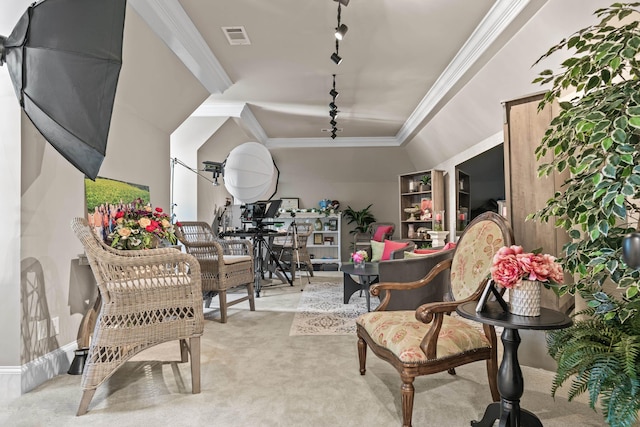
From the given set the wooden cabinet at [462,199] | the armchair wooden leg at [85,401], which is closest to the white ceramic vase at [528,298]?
the armchair wooden leg at [85,401]

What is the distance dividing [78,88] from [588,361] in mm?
2059

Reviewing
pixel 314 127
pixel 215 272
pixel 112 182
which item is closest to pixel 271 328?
pixel 215 272

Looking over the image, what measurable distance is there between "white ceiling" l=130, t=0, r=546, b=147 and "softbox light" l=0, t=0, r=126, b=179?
1562 millimetres

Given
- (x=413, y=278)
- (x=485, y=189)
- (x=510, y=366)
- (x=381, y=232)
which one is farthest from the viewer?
(x=381, y=232)

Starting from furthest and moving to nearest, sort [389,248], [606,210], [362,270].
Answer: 1. [389,248]
2. [362,270]
3. [606,210]

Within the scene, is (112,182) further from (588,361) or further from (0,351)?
(588,361)

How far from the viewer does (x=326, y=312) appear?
13.0ft

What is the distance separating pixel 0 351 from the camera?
2.08m

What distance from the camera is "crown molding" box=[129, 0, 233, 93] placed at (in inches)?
111

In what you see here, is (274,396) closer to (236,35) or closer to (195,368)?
(195,368)

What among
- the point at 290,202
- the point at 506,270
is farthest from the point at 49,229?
the point at 290,202

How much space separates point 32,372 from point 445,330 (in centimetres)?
222

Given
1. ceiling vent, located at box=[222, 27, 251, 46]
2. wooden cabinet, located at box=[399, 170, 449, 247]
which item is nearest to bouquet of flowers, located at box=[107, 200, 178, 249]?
ceiling vent, located at box=[222, 27, 251, 46]

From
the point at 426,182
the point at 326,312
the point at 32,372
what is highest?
the point at 426,182
